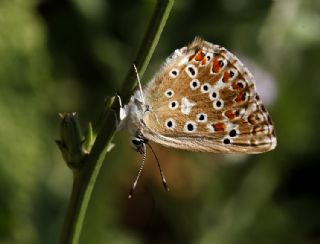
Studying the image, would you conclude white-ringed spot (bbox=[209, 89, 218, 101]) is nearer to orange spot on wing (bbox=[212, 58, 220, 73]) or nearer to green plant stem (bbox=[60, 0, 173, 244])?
orange spot on wing (bbox=[212, 58, 220, 73])

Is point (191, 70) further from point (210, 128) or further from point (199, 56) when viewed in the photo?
point (210, 128)

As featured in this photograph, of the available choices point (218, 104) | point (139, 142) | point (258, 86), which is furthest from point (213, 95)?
point (258, 86)

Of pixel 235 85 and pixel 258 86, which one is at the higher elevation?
pixel 235 85

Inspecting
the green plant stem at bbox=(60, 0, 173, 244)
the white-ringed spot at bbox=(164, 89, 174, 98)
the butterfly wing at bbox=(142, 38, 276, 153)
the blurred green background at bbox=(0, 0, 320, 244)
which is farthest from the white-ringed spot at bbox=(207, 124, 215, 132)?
the blurred green background at bbox=(0, 0, 320, 244)

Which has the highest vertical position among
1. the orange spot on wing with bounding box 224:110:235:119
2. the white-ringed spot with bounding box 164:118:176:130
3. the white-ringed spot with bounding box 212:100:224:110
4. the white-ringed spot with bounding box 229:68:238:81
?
the white-ringed spot with bounding box 229:68:238:81

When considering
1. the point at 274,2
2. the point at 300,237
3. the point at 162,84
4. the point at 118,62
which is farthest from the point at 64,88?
the point at 162,84

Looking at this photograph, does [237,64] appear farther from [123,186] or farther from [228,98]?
[123,186]
